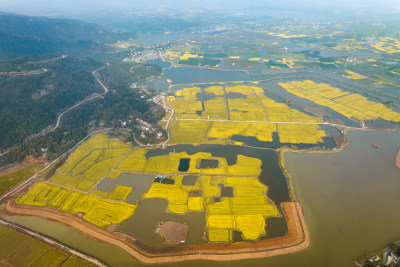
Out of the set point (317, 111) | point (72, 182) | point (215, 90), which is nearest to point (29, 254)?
point (72, 182)

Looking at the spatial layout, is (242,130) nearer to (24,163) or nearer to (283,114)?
(283,114)

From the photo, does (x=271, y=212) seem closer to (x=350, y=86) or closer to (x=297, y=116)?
(x=297, y=116)

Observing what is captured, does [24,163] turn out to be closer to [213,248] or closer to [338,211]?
[213,248]

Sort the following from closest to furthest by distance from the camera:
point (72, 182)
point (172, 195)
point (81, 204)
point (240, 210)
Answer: point (240, 210) < point (81, 204) < point (172, 195) < point (72, 182)

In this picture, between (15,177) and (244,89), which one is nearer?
(15,177)

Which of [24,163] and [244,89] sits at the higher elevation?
[244,89]

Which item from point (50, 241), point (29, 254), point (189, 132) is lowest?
point (29, 254)

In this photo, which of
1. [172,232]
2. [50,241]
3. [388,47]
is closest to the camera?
[50,241]
